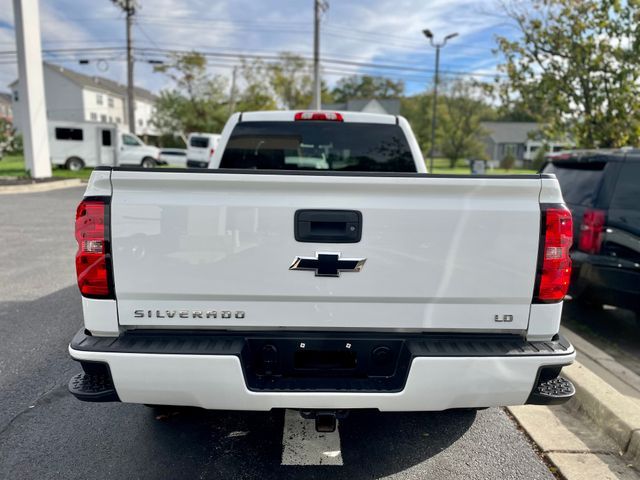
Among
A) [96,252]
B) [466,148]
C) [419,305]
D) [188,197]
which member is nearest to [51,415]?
[96,252]

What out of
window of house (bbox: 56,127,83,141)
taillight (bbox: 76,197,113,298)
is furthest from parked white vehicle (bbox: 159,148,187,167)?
taillight (bbox: 76,197,113,298)

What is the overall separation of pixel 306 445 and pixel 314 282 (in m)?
1.25

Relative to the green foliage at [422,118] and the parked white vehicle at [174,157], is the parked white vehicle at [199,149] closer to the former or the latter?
the parked white vehicle at [174,157]

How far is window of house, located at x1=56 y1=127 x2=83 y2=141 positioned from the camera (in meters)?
26.1

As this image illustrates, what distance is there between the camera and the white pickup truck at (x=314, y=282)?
208cm

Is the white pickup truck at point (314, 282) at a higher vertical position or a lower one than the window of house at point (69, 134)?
lower

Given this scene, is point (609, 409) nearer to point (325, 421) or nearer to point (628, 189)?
point (325, 421)

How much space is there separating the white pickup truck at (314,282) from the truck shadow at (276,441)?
24.2 inches

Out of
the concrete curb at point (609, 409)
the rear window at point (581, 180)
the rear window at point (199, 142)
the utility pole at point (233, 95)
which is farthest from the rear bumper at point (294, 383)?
the utility pole at point (233, 95)

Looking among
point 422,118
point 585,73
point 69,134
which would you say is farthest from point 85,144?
point 422,118

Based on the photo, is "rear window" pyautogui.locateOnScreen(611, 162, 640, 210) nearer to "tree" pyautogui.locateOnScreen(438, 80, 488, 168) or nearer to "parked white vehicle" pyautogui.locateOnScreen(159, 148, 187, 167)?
"parked white vehicle" pyautogui.locateOnScreen(159, 148, 187, 167)

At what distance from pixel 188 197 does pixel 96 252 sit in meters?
0.49

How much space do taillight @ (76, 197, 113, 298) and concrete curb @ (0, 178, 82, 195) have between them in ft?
50.6

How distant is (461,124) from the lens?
→ 177 ft
